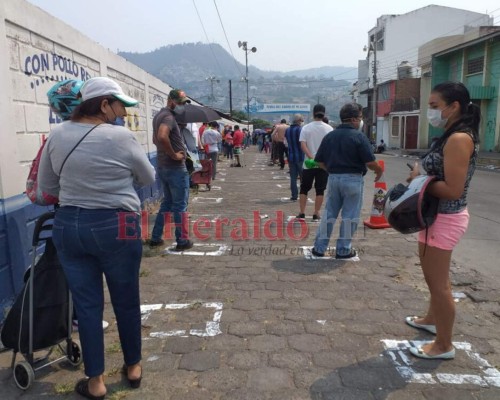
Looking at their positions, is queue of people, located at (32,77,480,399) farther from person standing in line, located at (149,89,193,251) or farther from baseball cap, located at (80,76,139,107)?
person standing in line, located at (149,89,193,251)

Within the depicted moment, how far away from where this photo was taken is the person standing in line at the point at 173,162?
205 inches

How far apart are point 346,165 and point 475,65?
26912 millimetres

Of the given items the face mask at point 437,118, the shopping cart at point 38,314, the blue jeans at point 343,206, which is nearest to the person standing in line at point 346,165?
the blue jeans at point 343,206

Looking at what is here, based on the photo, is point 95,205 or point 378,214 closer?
point 95,205

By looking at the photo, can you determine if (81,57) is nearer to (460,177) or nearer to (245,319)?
(245,319)

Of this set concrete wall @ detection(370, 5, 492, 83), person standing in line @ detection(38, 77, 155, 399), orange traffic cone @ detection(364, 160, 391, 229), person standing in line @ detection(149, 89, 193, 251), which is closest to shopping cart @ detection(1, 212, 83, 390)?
person standing in line @ detection(38, 77, 155, 399)

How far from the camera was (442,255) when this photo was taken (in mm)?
2883

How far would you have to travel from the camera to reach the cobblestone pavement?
2.73m

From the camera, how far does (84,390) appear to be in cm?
261

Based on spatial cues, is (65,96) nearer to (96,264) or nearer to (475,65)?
(96,264)

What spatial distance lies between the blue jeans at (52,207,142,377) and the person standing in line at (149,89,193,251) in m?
2.67

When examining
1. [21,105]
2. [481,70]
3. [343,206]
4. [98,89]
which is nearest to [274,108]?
[481,70]

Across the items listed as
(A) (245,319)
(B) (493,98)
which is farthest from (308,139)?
(B) (493,98)

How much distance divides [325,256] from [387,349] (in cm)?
223
